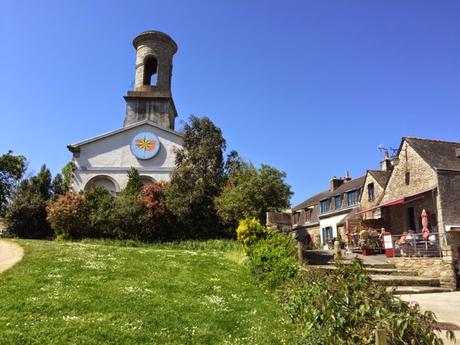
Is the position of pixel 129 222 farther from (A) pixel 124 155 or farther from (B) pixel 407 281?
(B) pixel 407 281

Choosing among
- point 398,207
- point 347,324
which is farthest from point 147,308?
point 398,207

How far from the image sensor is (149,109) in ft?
132

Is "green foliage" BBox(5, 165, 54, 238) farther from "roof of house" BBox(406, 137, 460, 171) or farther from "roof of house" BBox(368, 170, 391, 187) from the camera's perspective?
"roof of house" BBox(406, 137, 460, 171)

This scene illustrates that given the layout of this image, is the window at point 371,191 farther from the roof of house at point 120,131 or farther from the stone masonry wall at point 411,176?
the roof of house at point 120,131

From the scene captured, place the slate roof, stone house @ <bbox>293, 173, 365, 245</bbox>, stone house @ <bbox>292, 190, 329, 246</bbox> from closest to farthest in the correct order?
stone house @ <bbox>293, 173, 365, 245</bbox> → stone house @ <bbox>292, 190, 329, 246</bbox> → the slate roof

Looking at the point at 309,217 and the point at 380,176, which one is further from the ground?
the point at 380,176

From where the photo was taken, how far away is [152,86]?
132 feet

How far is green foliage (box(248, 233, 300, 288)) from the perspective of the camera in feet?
38.0

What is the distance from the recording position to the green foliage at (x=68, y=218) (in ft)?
86.6

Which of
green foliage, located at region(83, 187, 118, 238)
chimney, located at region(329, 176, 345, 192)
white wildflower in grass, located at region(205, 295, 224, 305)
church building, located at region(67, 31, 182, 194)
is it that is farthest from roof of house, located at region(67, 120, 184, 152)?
white wildflower in grass, located at region(205, 295, 224, 305)

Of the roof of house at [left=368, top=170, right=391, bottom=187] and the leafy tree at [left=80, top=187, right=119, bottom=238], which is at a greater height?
the roof of house at [left=368, top=170, right=391, bottom=187]

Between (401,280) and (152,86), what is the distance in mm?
31978

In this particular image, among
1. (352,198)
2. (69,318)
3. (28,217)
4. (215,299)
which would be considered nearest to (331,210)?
(352,198)

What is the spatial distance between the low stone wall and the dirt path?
14.3m
